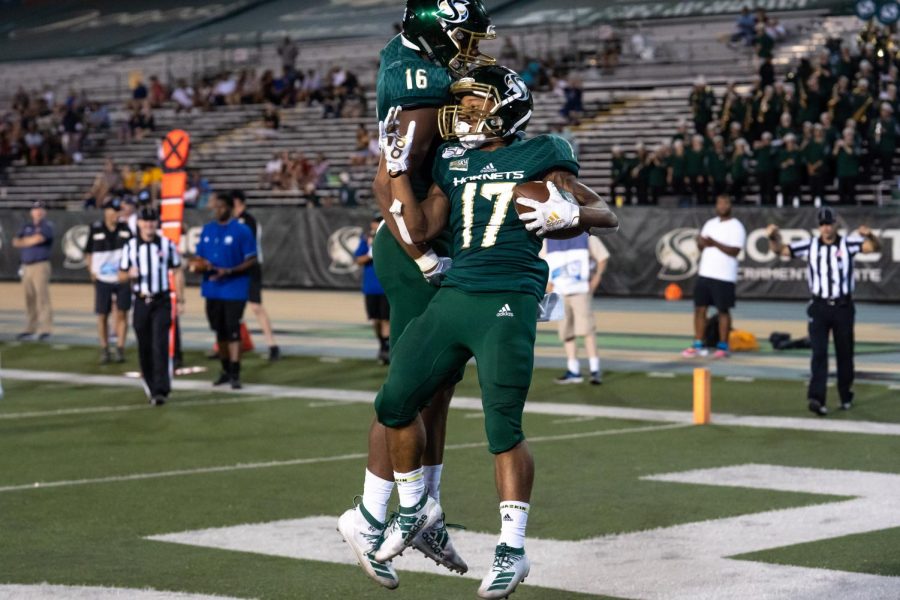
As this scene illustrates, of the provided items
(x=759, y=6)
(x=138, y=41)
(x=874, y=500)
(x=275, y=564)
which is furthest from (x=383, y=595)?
(x=138, y=41)

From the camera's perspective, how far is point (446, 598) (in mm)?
7207

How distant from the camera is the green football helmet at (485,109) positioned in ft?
19.2

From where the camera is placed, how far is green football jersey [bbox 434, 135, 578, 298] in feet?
19.3

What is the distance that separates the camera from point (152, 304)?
49.1ft

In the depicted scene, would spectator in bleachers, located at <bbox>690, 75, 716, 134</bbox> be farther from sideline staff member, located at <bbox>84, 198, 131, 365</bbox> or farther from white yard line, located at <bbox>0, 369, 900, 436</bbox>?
white yard line, located at <bbox>0, 369, 900, 436</bbox>

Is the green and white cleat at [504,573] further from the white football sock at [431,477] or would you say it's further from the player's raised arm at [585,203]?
the player's raised arm at [585,203]

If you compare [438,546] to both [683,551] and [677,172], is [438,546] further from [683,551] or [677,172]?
[677,172]

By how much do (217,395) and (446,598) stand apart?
8728 millimetres

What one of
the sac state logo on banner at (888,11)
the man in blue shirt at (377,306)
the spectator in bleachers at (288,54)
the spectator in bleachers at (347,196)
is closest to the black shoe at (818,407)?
the man in blue shirt at (377,306)

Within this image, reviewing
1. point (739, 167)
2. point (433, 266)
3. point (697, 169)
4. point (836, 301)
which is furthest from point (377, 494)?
point (697, 169)

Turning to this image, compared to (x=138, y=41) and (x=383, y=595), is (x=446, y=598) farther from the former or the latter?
(x=138, y=41)

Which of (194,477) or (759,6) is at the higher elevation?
(759,6)

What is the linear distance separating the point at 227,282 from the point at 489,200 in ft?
34.3

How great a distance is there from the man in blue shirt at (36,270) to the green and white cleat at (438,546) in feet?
53.3
